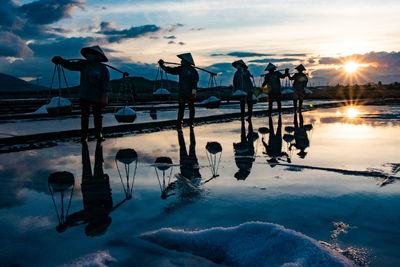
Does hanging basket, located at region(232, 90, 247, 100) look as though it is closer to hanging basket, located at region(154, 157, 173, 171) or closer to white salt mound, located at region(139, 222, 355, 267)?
Answer: hanging basket, located at region(154, 157, 173, 171)

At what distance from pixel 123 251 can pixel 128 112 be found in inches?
268

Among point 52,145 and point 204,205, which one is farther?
point 52,145

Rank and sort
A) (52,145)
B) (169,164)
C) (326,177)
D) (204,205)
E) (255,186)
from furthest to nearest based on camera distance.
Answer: (52,145) < (169,164) < (326,177) < (255,186) < (204,205)

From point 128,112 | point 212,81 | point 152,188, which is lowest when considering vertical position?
point 152,188

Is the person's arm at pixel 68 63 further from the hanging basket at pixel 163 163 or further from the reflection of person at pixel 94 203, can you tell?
the hanging basket at pixel 163 163

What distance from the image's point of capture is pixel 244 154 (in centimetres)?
680

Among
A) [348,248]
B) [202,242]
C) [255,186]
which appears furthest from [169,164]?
[348,248]

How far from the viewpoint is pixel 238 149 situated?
741cm

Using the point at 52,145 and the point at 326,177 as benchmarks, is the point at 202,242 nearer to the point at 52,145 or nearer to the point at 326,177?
the point at 326,177

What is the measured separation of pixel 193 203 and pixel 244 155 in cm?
317

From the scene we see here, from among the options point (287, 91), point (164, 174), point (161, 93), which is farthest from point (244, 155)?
point (287, 91)

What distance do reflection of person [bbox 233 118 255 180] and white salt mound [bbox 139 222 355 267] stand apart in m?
2.19

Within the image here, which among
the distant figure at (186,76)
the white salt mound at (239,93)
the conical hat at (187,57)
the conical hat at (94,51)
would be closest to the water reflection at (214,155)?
the conical hat at (94,51)

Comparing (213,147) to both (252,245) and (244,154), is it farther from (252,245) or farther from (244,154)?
(252,245)
